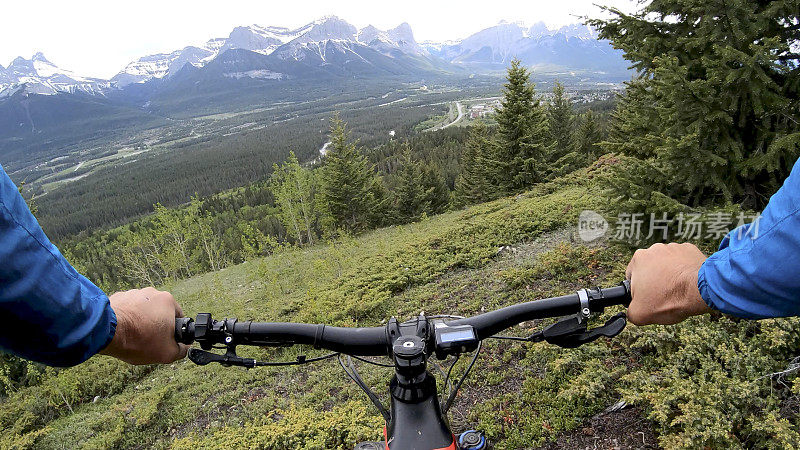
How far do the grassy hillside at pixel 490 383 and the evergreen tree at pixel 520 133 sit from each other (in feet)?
27.1

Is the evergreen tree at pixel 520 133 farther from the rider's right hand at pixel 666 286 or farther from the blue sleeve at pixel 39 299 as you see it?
the blue sleeve at pixel 39 299

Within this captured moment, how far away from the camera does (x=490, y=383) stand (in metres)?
4.49

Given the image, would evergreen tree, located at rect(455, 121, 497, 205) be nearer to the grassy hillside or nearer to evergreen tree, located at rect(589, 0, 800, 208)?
the grassy hillside

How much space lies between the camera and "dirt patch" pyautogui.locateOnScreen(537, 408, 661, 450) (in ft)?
10.3

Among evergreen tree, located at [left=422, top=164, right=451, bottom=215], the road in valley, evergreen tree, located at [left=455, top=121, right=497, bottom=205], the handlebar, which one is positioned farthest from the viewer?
the road in valley

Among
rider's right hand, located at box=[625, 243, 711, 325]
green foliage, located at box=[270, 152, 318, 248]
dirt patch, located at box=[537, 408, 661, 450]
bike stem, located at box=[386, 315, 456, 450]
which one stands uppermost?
rider's right hand, located at box=[625, 243, 711, 325]

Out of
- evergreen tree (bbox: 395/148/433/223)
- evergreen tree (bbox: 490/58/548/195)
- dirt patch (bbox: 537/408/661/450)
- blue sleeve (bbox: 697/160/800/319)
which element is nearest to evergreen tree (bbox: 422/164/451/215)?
evergreen tree (bbox: 395/148/433/223)

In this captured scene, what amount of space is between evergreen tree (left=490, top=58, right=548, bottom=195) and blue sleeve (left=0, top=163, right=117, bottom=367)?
62.4ft

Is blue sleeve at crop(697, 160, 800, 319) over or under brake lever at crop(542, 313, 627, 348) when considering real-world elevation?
over

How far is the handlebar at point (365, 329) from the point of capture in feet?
4.94

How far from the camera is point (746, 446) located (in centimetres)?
276

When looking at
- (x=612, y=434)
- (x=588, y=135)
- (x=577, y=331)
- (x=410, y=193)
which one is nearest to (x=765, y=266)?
(x=577, y=331)

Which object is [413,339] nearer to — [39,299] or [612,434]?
[39,299]

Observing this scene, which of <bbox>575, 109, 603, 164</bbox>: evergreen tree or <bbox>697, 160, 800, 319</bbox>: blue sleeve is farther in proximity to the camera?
<bbox>575, 109, 603, 164</bbox>: evergreen tree
